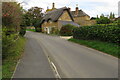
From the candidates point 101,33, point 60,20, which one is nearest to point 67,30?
point 60,20

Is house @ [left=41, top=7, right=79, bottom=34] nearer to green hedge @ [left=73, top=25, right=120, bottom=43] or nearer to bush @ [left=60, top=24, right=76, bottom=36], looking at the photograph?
bush @ [left=60, top=24, right=76, bottom=36]

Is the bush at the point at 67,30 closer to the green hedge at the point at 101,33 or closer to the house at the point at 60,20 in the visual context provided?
the house at the point at 60,20

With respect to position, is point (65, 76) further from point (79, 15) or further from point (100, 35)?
point (79, 15)

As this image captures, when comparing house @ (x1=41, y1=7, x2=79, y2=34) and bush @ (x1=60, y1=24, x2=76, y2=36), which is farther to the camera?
house @ (x1=41, y1=7, x2=79, y2=34)

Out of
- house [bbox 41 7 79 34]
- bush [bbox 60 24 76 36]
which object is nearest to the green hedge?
bush [bbox 60 24 76 36]

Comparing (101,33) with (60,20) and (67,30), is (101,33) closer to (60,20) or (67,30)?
(67,30)

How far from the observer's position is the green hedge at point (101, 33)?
41.1 feet

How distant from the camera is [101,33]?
14906 millimetres

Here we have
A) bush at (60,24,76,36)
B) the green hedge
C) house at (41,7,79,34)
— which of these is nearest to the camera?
the green hedge

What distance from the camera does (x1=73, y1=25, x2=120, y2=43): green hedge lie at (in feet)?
41.1

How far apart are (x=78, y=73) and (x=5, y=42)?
386cm

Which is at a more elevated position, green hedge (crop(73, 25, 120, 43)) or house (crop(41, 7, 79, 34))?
house (crop(41, 7, 79, 34))

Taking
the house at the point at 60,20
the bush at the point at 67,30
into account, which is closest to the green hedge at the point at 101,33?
the bush at the point at 67,30

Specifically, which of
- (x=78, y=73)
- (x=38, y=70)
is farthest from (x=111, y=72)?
(x=38, y=70)
